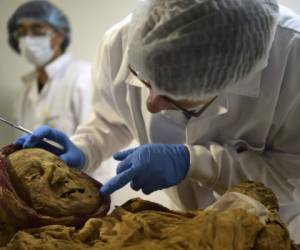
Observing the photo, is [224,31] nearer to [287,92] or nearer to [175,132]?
[287,92]

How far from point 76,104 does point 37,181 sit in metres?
1.66

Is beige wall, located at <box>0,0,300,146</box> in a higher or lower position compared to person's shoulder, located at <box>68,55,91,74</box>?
higher

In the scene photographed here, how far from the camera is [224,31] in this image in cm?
97

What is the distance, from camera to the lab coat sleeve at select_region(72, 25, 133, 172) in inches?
55.0

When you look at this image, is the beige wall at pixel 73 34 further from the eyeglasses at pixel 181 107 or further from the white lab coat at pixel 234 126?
the eyeglasses at pixel 181 107

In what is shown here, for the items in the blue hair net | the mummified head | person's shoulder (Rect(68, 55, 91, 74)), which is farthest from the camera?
person's shoulder (Rect(68, 55, 91, 74))

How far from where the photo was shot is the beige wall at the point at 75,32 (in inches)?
115

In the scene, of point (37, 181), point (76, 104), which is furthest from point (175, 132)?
point (76, 104)

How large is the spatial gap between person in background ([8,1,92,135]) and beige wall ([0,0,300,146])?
0.55ft

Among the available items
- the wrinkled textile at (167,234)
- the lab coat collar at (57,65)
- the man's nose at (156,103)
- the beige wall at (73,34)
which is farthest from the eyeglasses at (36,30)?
the wrinkled textile at (167,234)

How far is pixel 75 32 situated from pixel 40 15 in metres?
0.35

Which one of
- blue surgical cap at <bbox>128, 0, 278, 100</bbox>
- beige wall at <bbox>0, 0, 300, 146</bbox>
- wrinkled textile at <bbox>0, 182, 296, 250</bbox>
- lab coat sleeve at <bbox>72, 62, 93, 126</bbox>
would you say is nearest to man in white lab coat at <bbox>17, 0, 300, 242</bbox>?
blue surgical cap at <bbox>128, 0, 278, 100</bbox>

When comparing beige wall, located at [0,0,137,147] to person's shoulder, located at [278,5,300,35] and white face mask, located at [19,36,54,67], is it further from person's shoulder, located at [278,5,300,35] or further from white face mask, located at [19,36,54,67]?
person's shoulder, located at [278,5,300,35]

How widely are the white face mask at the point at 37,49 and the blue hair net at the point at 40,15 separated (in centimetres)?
8
